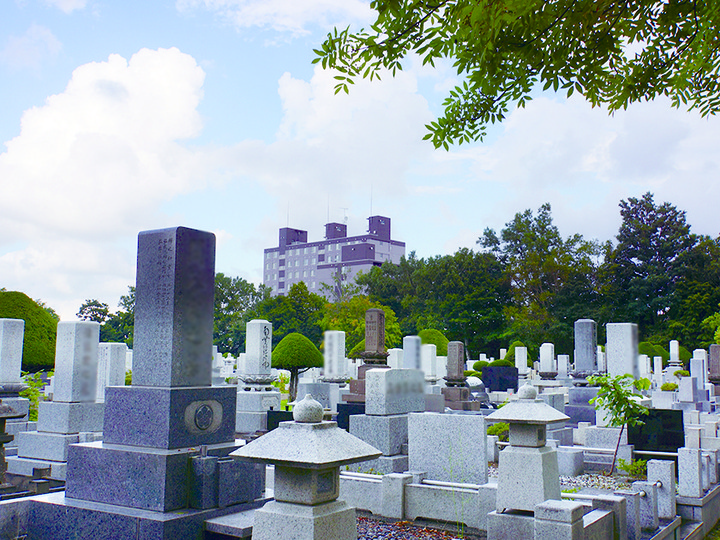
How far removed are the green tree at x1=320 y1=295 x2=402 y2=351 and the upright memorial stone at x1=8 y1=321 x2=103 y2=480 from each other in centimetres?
3265

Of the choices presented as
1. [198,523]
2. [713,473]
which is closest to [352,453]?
[198,523]

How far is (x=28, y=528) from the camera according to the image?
5.38 m

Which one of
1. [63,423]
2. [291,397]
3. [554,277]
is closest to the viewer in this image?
[63,423]

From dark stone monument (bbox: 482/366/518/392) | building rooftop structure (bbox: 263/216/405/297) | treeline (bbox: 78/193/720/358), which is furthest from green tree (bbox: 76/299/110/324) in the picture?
dark stone monument (bbox: 482/366/518/392)

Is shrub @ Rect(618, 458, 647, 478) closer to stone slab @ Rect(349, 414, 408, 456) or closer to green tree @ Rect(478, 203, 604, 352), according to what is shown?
stone slab @ Rect(349, 414, 408, 456)

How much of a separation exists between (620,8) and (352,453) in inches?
121

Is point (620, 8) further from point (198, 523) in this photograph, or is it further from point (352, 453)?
point (198, 523)

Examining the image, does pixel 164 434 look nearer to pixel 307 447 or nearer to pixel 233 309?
pixel 307 447

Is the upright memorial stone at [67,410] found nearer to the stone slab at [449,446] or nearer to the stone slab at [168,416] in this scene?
the stone slab at [168,416]

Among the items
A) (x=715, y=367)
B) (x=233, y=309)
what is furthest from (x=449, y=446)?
(x=233, y=309)

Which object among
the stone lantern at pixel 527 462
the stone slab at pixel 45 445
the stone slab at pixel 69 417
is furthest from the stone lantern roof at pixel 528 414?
the stone slab at pixel 45 445

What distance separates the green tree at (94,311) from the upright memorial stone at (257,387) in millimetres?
42731

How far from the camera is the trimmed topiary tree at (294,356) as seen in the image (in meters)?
21.2

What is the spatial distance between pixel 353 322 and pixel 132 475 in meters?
39.9
